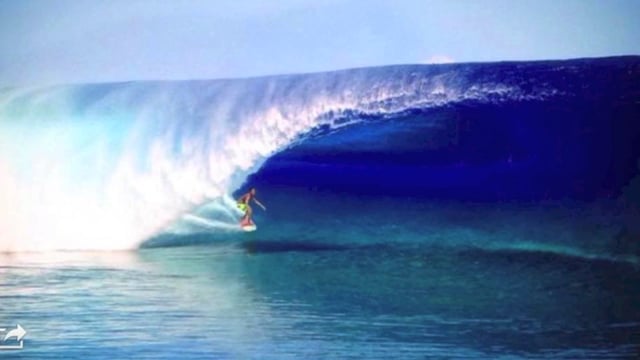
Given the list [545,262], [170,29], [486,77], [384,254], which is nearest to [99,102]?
[170,29]

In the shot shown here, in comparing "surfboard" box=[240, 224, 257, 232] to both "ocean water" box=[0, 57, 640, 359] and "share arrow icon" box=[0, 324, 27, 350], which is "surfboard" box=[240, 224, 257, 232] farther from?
"share arrow icon" box=[0, 324, 27, 350]

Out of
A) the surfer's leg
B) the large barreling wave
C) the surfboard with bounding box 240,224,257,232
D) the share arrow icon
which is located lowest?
the share arrow icon

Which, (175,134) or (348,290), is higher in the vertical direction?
(175,134)

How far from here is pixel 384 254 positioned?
3.31 meters

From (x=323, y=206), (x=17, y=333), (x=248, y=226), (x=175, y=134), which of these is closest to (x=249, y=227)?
(x=248, y=226)

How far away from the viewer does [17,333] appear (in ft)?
10.7

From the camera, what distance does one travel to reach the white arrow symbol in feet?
10.7

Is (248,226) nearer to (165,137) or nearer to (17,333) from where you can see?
(165,137)

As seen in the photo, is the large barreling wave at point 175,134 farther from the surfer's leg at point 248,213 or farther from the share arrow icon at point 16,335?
the share arrow icon at point 16,335

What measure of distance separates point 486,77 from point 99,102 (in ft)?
4.07

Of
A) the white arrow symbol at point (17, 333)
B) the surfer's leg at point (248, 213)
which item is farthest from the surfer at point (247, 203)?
the white arrow symbol at point (17, 333)

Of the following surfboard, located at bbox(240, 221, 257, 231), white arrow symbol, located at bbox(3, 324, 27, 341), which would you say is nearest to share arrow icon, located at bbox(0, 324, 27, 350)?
white arrow symbol, located at bbox(3, 324, 27, 341)

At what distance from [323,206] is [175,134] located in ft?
1.72

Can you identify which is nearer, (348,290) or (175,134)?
(348,290)
